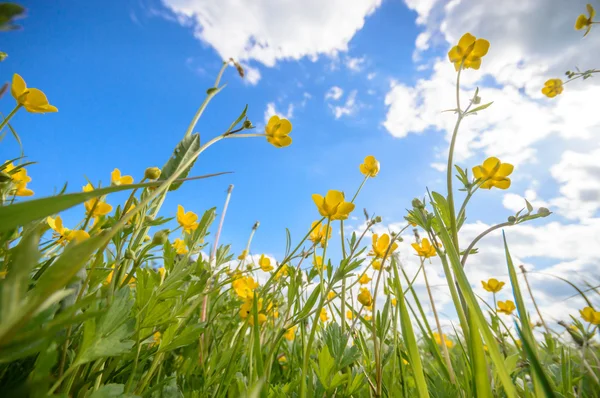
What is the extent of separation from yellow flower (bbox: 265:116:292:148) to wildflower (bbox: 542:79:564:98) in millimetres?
3252

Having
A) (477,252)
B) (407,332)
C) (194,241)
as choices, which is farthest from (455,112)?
(194,241)

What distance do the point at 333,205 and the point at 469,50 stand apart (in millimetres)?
912

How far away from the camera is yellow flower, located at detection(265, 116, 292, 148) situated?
1169mm

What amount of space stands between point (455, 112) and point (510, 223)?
0.45 m

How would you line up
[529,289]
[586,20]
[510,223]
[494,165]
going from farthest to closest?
[586,20]
[529,289]
[494,165]
[510,223]

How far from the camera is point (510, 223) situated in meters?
1.01

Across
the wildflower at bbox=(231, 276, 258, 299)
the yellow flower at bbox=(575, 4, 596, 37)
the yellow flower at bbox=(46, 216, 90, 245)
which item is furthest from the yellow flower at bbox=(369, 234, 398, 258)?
the yellow flower at bbox=(575, 4, 596, 37)

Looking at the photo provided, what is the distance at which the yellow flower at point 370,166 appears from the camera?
1.59 m

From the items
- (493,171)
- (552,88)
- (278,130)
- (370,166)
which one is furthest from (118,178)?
(552,88)

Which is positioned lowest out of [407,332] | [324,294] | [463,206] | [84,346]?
[84,346]

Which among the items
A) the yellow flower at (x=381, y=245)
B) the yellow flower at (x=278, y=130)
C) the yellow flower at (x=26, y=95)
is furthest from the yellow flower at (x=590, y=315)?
the yellow flower at (x=26, y=95)

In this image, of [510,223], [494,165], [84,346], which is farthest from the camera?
[494,165]

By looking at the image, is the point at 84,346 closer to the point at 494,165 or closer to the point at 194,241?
the point at 194,241

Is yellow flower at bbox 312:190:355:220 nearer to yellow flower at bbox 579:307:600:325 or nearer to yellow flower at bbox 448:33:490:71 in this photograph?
yellow flower at bbox 448:33:490:71
